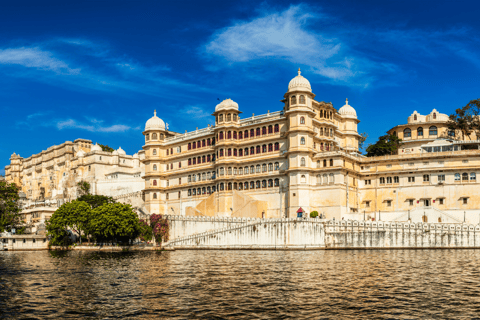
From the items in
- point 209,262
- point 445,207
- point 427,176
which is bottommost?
point 209,262

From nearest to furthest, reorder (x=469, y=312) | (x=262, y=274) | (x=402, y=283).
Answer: (x=469, y=312)
(x=402, y=283)
(x=262, y=274)

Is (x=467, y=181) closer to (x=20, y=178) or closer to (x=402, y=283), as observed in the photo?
(x=402, y=283)

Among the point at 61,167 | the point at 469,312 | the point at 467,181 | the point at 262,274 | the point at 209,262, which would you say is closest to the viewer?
the point at 469,312

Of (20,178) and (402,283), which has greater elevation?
(20,178)

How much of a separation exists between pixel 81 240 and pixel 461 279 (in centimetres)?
5830

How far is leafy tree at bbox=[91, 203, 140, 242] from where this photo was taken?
218ft

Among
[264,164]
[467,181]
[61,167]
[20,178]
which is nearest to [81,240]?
[264,164]

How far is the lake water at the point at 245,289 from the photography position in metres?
25.0

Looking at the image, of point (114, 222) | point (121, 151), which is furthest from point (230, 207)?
point (121, 151)

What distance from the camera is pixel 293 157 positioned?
7844cm

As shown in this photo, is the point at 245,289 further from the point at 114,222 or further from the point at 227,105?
the point at 227,105

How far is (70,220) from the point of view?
7100 centimetres

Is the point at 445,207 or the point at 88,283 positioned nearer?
the point at 88,283

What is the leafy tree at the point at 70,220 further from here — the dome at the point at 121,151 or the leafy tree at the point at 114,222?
the dome at the point at 121,151
